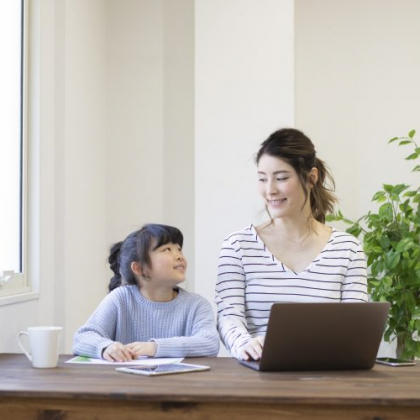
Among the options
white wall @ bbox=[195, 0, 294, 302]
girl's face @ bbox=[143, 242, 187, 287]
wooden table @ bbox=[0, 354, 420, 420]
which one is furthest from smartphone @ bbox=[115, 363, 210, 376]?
white wall @ bbox=[195, 0, 294, 302]

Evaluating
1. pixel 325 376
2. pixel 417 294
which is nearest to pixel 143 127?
pixel 417 294

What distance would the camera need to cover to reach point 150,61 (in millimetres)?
3764

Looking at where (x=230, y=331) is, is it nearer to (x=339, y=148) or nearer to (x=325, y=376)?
(x=325, y=376)

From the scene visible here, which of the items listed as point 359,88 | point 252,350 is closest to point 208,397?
point 252,350

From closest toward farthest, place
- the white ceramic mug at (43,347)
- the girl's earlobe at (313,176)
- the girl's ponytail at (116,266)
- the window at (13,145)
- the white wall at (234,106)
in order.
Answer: the white ceramic mug at (43,347) → the girl's earlobe at (313,176) → the girl's ponytail at (116,266) → the window at (13,145) → the white wall at (234,106)

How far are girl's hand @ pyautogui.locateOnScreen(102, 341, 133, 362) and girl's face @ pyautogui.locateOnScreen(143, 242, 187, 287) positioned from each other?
11.4 inches

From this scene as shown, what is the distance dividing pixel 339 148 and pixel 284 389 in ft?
7.64

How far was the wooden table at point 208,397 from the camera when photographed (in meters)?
1.47

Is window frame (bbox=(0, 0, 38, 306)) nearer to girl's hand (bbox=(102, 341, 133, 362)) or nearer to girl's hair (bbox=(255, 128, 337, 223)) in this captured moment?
girl's hand (bbox=(102, 341, 133, 362))

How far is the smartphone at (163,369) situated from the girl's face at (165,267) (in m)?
0.38

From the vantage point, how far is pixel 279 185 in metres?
2.19

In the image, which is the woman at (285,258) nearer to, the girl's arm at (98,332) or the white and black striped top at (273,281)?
the white and black striped top at (273,281)

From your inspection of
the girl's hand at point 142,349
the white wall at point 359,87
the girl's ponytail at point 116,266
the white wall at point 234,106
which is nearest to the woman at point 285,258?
the girl's hand at point 142,349

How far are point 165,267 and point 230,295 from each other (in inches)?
8.1
